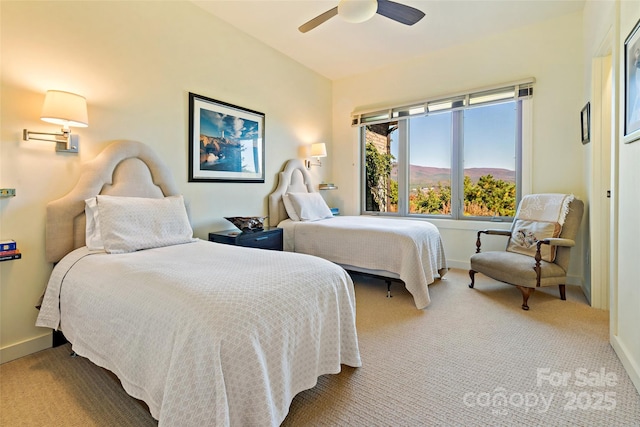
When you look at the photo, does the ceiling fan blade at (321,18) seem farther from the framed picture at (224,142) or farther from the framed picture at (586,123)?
the framed picture at (586,123)

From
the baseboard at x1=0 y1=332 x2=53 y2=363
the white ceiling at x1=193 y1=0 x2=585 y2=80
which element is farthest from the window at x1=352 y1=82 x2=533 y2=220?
the baseboard at x1=0 y1=332 x2=53 y2=363

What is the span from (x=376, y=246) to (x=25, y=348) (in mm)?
2900

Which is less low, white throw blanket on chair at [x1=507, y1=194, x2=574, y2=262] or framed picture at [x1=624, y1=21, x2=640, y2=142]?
framed picture at [x1=624, y1=21, x2=640, y2=142]

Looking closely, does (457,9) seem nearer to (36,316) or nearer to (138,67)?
(138,67)

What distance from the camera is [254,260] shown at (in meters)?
1.91

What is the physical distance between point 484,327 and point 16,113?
12.3 ft

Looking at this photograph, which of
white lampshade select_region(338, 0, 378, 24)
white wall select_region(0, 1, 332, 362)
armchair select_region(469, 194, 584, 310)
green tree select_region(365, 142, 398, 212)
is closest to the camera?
white wall select_region(0, 1, 332, 362)

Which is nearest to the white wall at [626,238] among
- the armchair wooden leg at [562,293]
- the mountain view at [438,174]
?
the armchair wooden leg at [562,293]

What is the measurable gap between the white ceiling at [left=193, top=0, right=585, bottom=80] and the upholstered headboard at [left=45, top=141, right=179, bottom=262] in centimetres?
179

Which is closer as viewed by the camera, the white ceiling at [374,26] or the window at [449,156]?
the white ceiling at [374,26]

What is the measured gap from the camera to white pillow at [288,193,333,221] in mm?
3990

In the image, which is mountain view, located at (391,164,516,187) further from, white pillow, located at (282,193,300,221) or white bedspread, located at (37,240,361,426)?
white bedspread, located at (37,240,361,426)

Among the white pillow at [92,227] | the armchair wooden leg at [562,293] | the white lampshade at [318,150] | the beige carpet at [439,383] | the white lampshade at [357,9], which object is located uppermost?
the white lampshade at [357,9]

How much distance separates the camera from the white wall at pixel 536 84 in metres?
3.50
